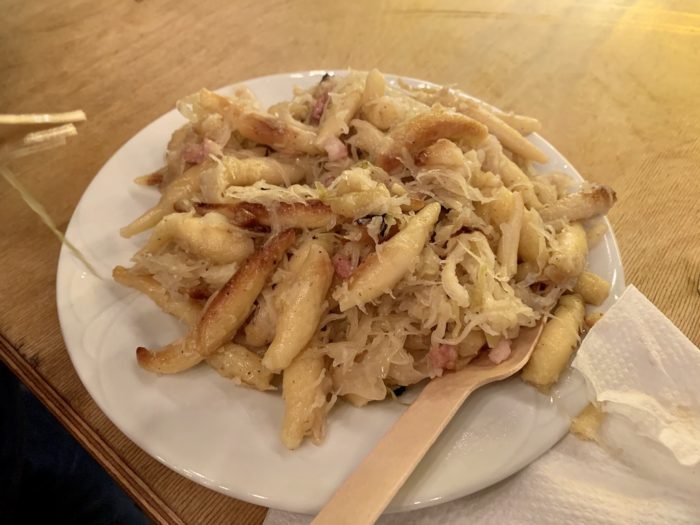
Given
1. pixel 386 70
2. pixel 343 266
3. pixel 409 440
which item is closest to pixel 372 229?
pixel 343 266

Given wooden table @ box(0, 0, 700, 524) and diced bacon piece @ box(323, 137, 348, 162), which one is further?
wooden table @ box(0, 0, 700, 524)

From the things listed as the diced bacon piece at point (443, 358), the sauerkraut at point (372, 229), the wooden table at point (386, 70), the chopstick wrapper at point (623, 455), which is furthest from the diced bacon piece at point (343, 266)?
the wooden table at point (386, 70)

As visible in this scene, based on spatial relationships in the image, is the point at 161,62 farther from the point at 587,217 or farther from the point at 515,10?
the point at 587,217

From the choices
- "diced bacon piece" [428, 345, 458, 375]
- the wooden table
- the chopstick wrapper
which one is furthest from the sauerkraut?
the wooden table

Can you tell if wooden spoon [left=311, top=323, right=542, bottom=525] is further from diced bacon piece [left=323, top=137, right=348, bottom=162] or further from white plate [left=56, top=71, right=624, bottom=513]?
diced bacon piece [left=323, top=137, right=348, bottom=162]

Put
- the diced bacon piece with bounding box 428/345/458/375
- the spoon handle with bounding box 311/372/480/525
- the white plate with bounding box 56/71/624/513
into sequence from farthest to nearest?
the diced bacon piece with bounding box 428/345/458/375 → the white plate with bounding box 56/71/624/513 → the spoon handle with bounding box 311/372/480/525

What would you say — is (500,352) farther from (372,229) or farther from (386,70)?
(386,70)

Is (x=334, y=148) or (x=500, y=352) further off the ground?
(x=334, y=148)

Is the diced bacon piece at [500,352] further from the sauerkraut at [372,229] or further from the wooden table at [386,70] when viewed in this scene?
the wooden table at [386,70]

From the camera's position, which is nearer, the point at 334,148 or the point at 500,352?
the point at 500,352
